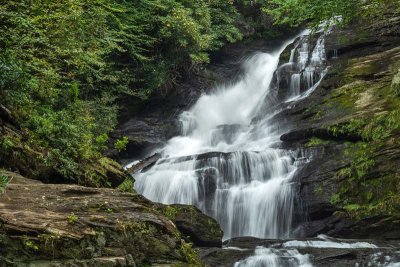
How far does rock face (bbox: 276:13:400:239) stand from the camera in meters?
12.0

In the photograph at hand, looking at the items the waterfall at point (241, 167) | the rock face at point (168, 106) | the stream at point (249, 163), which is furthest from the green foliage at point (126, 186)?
the rock face at point (168, 106)

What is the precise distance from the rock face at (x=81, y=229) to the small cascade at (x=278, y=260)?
284cm

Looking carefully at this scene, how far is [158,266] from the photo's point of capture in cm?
596

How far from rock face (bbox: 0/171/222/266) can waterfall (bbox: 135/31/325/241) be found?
682 centimetres

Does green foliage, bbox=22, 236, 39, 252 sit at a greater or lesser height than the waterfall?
lesser

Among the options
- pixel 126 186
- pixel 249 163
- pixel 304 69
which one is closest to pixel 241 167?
pixel 249 163

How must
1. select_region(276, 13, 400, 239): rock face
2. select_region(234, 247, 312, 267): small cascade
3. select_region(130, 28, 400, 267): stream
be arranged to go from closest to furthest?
select_region(234, 247, 312, 267): small cascade < select_region(276, 13, 400, 239): rock face < select_region(130, 28, 400, 267): stream

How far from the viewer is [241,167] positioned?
14.9 m

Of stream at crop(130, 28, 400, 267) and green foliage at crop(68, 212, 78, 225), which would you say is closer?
green foliage at crop(68, 212, 78, 225)

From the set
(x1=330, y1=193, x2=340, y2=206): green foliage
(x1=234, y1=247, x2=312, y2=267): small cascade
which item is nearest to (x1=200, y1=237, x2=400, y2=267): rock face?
(x1=234, y1=247, x2=312, y2=267): small cascade

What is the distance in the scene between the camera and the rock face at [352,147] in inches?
471

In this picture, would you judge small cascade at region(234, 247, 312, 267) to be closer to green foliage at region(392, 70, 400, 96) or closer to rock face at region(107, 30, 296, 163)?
green foliage at region(392, 70, 400, 96)

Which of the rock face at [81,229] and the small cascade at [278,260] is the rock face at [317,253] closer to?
the small cascade at [278,260]

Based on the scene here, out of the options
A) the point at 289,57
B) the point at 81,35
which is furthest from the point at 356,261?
the point at 289,57
